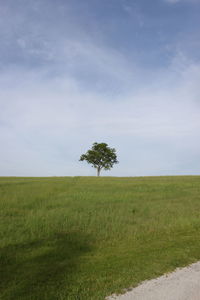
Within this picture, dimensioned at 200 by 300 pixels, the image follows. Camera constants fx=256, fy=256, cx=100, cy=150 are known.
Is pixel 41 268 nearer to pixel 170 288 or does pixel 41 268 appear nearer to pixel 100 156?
pixel 170 288

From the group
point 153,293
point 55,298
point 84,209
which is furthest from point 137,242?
point 84,209

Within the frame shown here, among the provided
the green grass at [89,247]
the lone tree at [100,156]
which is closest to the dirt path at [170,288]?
the green grass at [89,247]

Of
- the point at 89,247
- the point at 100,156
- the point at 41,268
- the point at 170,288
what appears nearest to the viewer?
the point at 170,288

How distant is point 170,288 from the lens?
5.66 meters

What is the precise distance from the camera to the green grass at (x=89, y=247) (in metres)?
6.05

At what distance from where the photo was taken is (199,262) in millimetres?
7305

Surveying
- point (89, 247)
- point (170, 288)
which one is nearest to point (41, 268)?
point (89, 247)

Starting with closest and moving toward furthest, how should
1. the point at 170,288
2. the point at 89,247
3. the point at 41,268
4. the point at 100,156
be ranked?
the point at 170,288 < the point at 41,268 < the point at 89,247 < the point at 100,156

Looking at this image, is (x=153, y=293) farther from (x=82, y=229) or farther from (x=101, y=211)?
(x=101, y=211)

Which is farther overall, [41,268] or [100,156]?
[100,156]

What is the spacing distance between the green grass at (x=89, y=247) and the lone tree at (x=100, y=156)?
50904 millimetres

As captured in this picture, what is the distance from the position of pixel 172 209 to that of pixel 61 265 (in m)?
10.6

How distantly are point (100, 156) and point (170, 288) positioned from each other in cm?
6350

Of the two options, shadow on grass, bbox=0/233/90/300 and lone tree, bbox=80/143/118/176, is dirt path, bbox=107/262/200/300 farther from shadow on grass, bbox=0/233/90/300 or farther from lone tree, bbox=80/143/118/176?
lone tree, bbox=80/143/118/176
